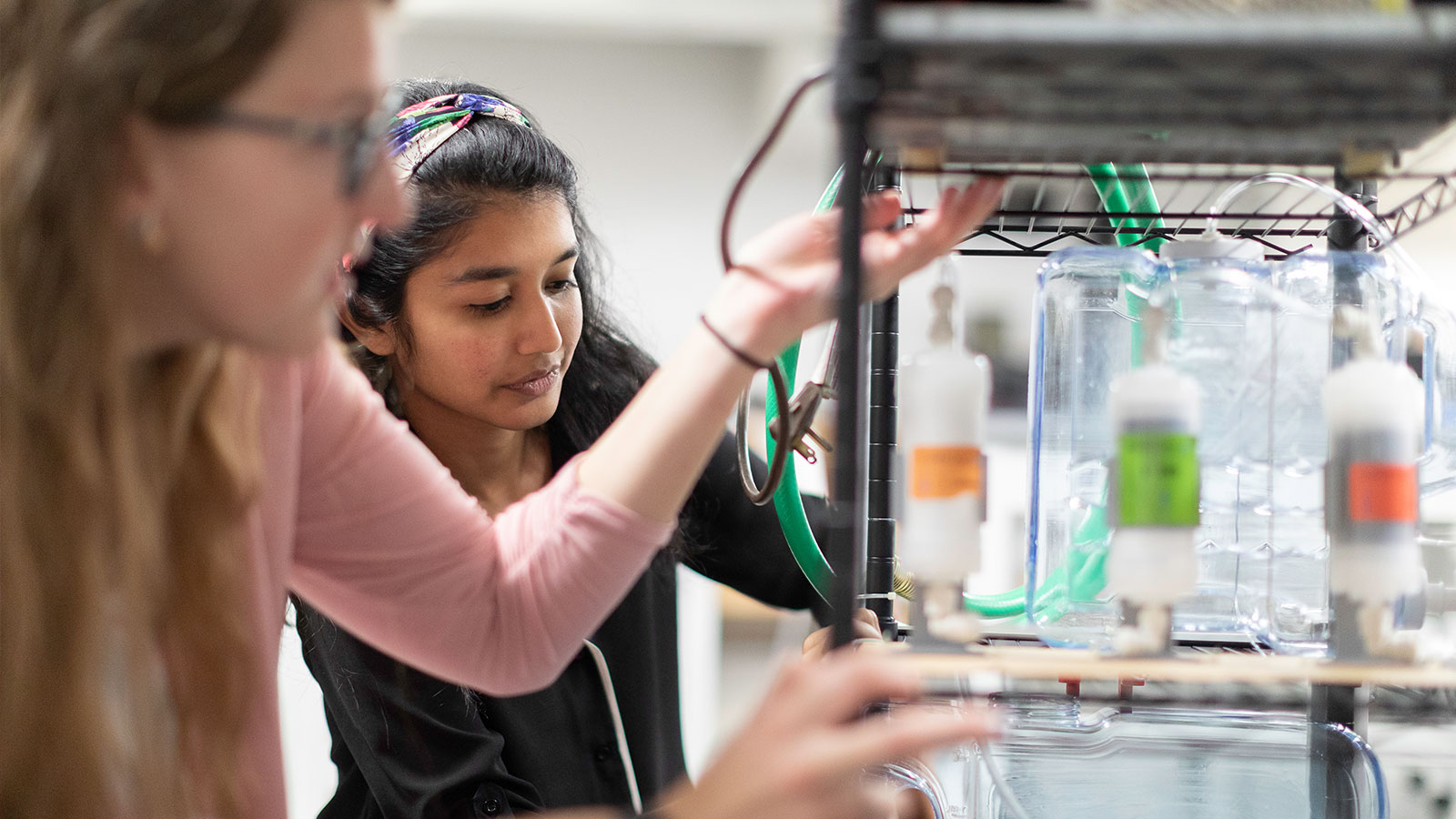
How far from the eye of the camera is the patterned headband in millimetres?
1359

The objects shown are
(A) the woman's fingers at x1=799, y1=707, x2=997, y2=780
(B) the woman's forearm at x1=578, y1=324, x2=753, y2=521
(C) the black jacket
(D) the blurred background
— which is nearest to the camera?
(A) the woman's fingers at x1=799, y1=707, x2=997, y2=780

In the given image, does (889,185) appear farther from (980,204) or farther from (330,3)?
(330,3)

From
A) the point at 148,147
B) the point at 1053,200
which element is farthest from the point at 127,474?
the point at 1053,200

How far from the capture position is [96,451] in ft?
2.17

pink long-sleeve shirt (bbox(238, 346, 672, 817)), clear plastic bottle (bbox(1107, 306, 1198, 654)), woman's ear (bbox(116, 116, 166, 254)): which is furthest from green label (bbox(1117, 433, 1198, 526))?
woman's ear (bbox(116, 116, 166, 254))

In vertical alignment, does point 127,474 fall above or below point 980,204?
below

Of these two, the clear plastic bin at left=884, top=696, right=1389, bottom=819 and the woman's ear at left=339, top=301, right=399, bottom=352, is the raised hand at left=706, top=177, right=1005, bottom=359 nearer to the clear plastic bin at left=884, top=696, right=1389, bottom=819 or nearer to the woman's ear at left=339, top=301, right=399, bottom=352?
the clear plastic bin at left=884, top=696, right=1389, bottom=819

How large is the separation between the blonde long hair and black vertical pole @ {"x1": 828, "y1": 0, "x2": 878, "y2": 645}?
1.08ft

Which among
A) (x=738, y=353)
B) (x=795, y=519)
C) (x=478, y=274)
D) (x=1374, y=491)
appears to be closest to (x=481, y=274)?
(x=478, y=274)

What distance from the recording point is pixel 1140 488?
2.21ft

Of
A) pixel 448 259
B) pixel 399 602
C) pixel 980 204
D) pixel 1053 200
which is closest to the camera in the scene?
pixel 980 204

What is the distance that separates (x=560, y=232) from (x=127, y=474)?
0.76m

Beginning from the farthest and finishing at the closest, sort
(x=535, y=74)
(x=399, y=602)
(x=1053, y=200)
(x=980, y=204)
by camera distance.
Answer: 1. (x=535, y=74)
2. (x=1053, y=200)
3. (x=399, y=602)
4. (x=980, y=204)

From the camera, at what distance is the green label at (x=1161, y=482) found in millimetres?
671
